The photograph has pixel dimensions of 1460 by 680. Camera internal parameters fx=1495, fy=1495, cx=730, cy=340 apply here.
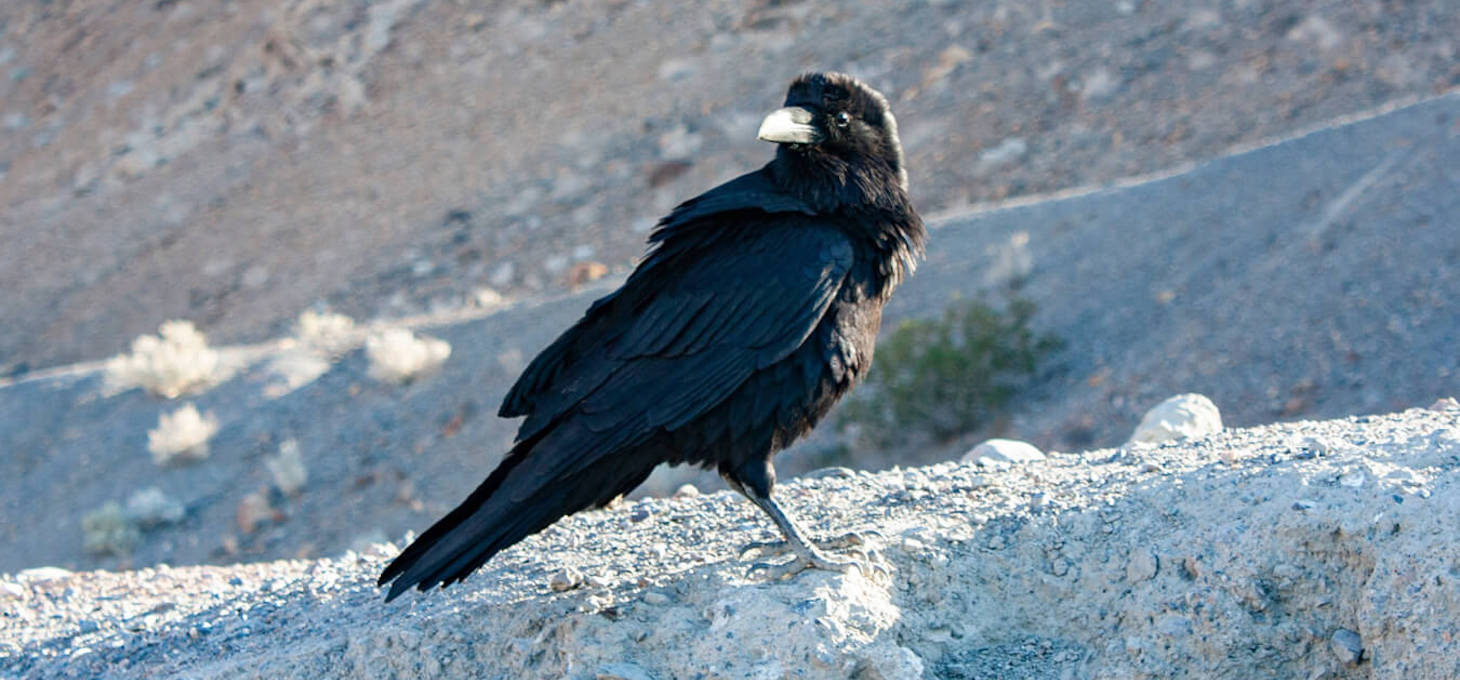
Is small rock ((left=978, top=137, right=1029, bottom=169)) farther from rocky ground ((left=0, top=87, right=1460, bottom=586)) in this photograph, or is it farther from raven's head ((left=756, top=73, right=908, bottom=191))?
raven's head ((left=756, top=73, right=908, bottom=191))

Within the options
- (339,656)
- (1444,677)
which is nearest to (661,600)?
(339,656)

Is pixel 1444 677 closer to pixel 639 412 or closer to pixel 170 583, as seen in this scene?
pixel 639 412

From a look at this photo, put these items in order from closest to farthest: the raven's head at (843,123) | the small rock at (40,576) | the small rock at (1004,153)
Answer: the raven's head at (843,123) < the small rock at (40,576) < the small rock at (1004,153)

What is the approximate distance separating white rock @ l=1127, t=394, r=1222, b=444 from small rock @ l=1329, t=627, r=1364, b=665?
257 cm

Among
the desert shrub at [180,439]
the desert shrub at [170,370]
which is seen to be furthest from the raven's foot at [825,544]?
the desert shrub at [170,370]

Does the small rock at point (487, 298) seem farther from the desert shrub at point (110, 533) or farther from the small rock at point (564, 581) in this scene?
the small rock at point (564, 581)

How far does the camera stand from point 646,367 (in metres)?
5.44

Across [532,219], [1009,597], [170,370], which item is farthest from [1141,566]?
[532,219]

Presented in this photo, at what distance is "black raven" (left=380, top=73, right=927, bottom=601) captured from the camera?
5230 mm

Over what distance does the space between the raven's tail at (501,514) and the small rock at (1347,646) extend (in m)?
2.44

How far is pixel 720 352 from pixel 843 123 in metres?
1.13

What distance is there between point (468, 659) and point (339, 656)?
0.50 metres

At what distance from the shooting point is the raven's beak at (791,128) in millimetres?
5504

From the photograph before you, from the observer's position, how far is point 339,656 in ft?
17.5
